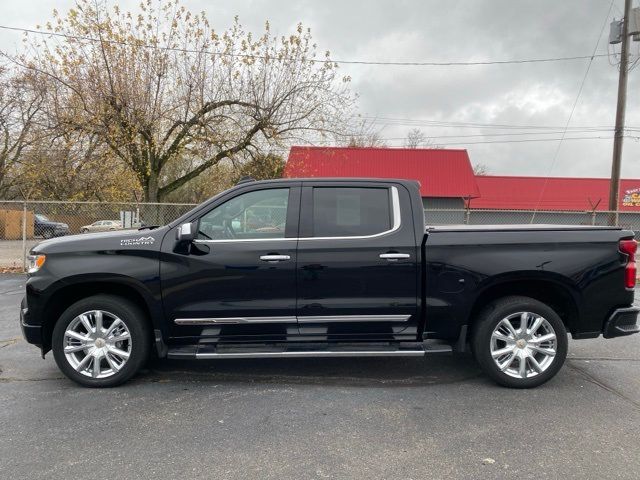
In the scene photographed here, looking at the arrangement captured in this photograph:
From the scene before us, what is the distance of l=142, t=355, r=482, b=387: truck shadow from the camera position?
14.6 ft

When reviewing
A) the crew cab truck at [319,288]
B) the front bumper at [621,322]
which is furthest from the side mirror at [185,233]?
the front bumper at [621,322]

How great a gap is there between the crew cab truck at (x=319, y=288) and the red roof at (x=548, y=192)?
24.6 meters

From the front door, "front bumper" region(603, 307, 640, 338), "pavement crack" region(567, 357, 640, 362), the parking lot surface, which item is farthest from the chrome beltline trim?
"pavement crack" region(567, 357, 640, 362)

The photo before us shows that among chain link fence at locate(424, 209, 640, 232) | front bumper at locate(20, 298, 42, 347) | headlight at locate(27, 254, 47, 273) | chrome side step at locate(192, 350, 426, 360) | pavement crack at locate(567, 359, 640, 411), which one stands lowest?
pavement crack at locate(567, 359, 640, 411)

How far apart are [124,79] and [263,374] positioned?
11.5m

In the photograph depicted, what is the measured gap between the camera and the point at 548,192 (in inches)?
1144

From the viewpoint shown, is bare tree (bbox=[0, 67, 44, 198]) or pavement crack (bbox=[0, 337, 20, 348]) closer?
pavement crack (bbox=[0, 337, 20, 348])

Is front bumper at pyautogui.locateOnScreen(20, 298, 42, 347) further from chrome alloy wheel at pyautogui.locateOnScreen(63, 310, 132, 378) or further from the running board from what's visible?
the running board

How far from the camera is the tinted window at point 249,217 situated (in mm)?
4277

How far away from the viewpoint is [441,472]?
2.88m

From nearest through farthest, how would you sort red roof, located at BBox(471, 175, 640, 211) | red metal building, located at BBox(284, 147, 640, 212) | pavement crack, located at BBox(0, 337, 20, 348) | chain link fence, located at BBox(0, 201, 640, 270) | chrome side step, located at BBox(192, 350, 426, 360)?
chrome side step, located at BBox(192, 350, 426, 360), pavement crack, located at BBox(0, 337, 20, 348), chain link fence, located at BBox(0, 201, 640, 270), red metal building, located at BBox(284, 147, 640, 212), red roof, located at BBox(471, 175, 640, 211)

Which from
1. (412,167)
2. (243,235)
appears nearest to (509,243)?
(243,235)

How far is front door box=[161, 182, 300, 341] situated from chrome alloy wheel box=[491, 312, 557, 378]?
6.20 ft

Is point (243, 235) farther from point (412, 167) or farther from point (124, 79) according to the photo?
point (412, 167)
